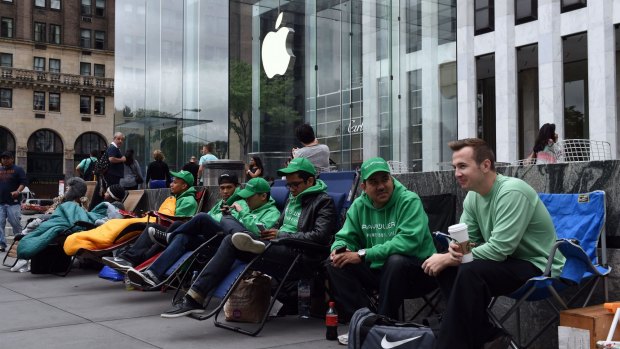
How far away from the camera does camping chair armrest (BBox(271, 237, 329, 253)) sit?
19.4 ft

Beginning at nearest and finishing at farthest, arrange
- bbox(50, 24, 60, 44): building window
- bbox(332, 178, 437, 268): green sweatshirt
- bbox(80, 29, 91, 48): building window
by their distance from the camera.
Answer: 1. bbox(332, 178, 437, 268): green sweatshirt
2. bbox(50, 24, 60, 44): building window
3. bbox(80, 29, 91, 48): building window

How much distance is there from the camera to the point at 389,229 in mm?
5324

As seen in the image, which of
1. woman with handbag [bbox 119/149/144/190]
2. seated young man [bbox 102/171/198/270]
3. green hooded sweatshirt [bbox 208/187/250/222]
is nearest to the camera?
green hooded sweatshirt [bbox 208/187/250/222]

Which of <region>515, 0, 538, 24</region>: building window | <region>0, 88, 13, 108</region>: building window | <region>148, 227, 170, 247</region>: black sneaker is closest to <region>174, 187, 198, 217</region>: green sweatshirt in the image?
<region>148, 227, 170, 247</region>: black sneaker

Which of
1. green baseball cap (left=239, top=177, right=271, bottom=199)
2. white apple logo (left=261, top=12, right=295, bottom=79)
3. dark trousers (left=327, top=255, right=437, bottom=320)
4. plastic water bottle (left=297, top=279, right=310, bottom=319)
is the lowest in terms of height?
plastic water bottle (left=297, top=279, right=310, bottom=319)

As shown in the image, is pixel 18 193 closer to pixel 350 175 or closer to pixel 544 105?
pixel 350 175

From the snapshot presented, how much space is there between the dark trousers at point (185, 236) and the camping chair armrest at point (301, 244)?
1178 millimetres

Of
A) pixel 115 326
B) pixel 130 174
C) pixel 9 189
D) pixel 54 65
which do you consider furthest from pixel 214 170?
pixel 54 65

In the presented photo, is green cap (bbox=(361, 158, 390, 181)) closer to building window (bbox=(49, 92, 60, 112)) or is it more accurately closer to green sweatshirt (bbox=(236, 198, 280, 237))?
green sweatshirt (bbox=(236, 198, 280, 237))

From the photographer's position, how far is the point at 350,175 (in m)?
7.18

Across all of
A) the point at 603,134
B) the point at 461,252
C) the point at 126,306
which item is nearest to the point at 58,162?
the point at 603,134

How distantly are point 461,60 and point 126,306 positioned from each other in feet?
75.3

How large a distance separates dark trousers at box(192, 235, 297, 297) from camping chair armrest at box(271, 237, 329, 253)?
5.5 inches

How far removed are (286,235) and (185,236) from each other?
1426 millimetres
